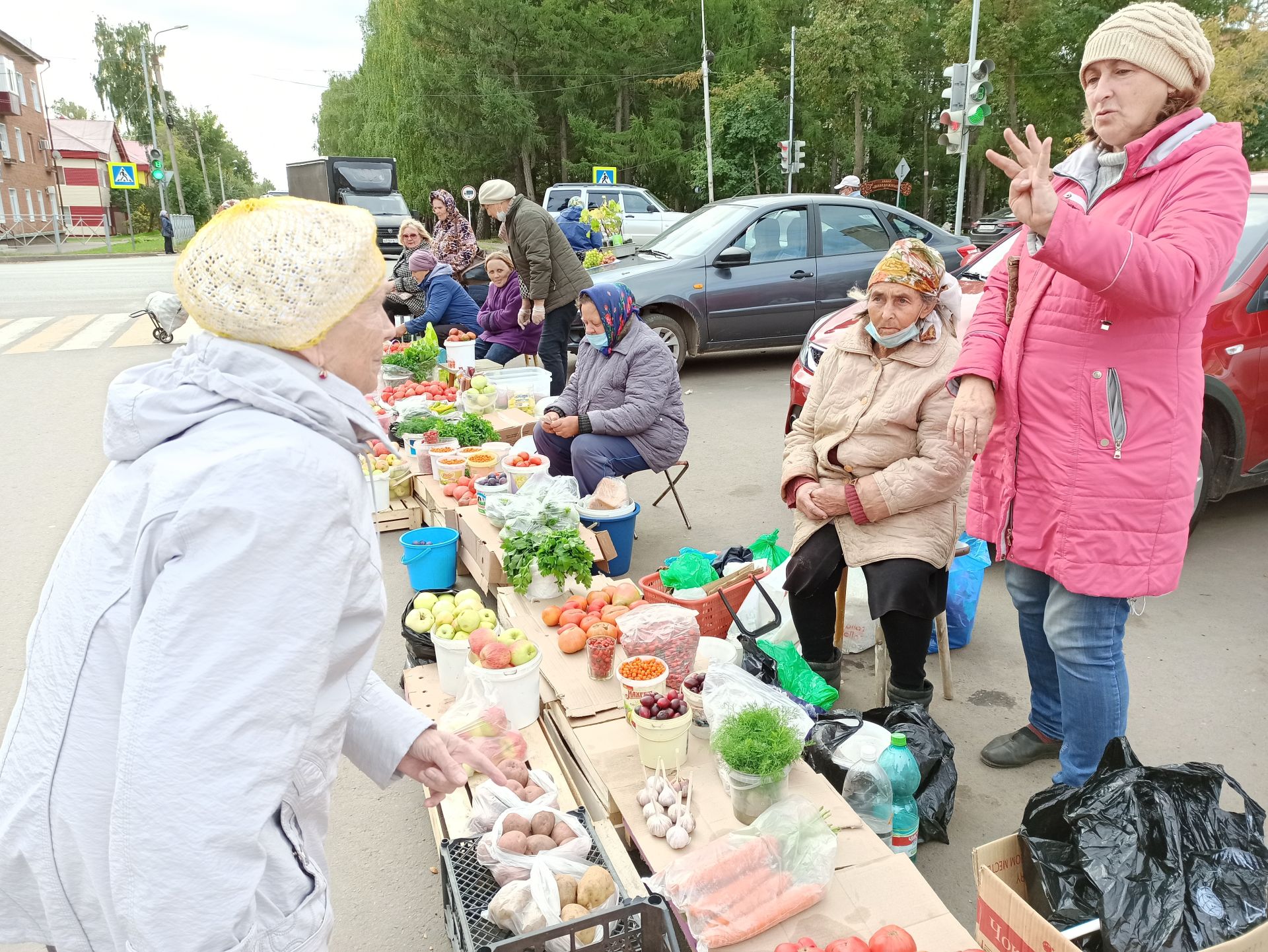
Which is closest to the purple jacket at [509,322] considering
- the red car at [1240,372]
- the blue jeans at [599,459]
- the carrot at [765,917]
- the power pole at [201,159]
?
the blue jeans at [599,459]

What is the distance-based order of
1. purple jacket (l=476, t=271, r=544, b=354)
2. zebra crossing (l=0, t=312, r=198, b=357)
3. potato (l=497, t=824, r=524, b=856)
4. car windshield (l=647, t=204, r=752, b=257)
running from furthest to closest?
zebra crossing (l=0, t=312, r=198, b=357)
car windshield (l=647, t=204, r=752, b=257)
purple jacket (l=476, t=271, r=544, b=354)
potato (l=497, t=824, r=524, b=856)

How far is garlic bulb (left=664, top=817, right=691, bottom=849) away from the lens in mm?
2377

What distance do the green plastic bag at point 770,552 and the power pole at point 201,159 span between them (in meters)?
54.5

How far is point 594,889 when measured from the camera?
2.16m

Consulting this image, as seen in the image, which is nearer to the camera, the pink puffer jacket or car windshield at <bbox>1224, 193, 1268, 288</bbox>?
the pink puffer jacket

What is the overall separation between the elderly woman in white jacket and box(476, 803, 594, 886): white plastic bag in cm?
92

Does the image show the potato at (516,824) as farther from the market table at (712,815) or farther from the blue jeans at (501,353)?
the blue jeans at (501,353)

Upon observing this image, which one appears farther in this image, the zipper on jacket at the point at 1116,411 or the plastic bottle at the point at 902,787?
the plastic bottle at the point at 902,787

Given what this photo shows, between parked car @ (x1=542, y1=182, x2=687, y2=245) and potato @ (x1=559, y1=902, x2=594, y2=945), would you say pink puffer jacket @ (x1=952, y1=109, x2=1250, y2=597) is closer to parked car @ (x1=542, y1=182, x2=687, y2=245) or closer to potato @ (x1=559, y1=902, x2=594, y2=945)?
potato @ (x1=559, y1=902, x2=594, y2=945)

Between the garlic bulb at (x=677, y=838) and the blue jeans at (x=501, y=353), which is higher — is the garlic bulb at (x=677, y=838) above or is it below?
below

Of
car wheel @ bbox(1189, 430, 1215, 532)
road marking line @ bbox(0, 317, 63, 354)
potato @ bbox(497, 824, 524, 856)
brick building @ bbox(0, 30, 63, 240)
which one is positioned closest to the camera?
potato @ bbox(497, 824, 524, 856)

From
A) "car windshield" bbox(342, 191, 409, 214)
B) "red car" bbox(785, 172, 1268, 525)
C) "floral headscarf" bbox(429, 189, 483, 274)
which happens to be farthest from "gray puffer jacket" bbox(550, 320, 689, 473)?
"car windshield" bbox(342, 191, 409, 214)

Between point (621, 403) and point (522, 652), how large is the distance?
228 centimetres

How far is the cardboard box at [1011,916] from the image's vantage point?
1.82m
